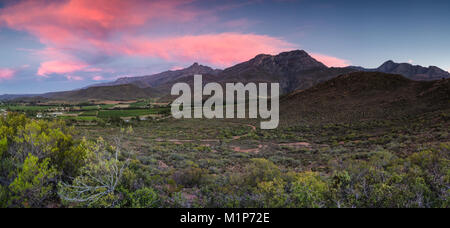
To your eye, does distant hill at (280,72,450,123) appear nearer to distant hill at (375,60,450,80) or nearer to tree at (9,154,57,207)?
tree at (9,154,57,207)

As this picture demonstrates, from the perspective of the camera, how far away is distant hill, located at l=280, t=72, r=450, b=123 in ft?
115

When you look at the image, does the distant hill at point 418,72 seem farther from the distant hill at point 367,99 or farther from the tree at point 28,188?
the tree at point 28,188

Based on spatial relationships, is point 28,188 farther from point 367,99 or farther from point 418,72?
point 418,72

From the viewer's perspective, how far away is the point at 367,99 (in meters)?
45.8

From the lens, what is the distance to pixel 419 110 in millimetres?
32188

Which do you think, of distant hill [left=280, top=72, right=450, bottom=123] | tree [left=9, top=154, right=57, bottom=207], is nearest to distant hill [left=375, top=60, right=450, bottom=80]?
distant hill [left=280, top=72, right=450, bottom=123]

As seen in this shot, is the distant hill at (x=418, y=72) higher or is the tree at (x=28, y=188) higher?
the distant hill at (x=418, y=72)

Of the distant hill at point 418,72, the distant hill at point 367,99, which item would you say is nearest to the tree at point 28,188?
the distant hill at point 367,99

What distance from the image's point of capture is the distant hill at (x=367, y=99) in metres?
35.0

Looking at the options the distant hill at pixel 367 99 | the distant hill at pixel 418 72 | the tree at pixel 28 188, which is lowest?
the tree at pixel 28 188
